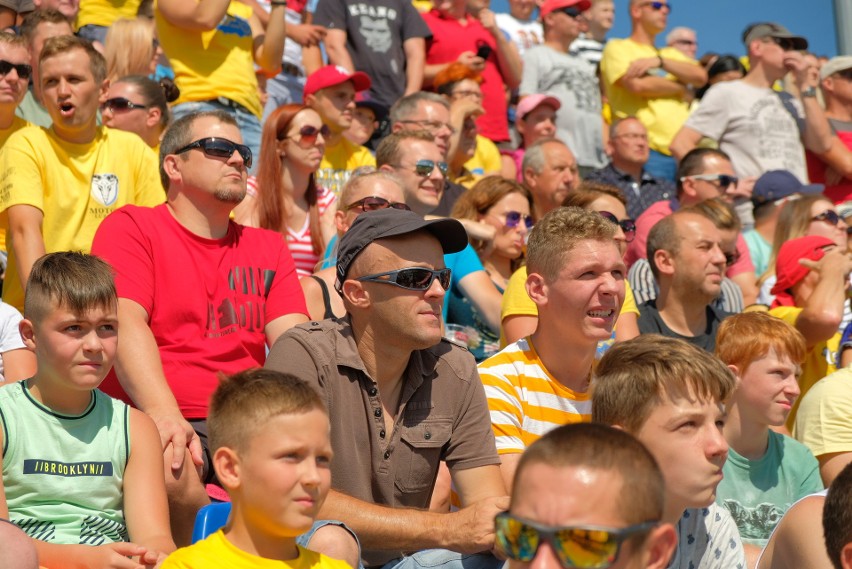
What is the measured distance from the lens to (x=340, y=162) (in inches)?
305

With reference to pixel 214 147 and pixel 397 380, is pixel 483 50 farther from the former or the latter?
pixel 397 380

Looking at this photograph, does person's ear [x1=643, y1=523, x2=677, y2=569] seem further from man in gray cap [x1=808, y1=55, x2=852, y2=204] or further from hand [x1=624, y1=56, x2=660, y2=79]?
hand [x1=624, y1=56, x2=660, y2=79]

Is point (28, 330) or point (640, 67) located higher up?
point (640, 67)

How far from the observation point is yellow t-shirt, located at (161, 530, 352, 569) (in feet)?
9.36

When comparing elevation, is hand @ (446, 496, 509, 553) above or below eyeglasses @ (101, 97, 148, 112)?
below

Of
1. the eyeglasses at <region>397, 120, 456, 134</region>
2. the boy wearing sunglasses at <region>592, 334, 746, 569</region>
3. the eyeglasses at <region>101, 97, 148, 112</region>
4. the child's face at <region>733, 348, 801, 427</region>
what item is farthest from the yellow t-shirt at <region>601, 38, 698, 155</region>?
the boy wearing sunglasses at <region>592, 334, 746, 569</region>

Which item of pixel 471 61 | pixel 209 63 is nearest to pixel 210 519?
pixel 209 63

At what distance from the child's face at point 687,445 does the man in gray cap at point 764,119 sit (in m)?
6.42

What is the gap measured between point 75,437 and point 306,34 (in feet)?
19.4

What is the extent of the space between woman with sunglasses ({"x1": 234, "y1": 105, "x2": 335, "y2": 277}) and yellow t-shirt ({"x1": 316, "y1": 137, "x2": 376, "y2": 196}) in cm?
84

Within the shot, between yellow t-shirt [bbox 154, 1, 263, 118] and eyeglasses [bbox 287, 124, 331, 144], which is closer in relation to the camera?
eyeglasses [bbox 287, 124, 331, 144]

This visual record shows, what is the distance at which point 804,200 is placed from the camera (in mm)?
7512

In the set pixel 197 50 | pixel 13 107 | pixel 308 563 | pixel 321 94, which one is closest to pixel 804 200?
pixel 321 94

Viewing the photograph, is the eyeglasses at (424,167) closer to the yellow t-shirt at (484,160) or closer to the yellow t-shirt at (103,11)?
the yellow t-shirt at (484,160)
